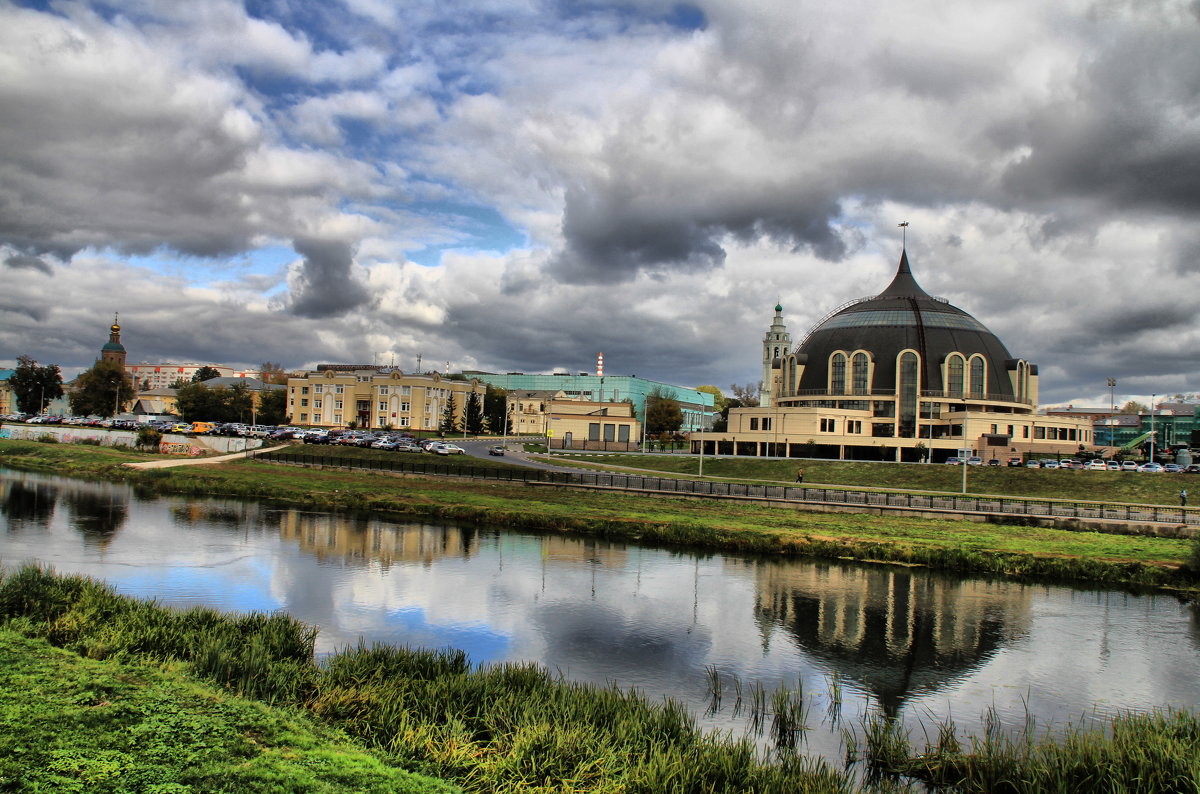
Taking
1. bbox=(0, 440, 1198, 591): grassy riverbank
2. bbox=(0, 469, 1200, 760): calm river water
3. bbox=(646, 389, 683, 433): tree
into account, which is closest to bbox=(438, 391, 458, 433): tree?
bbox=(646, 389, 683, 433): tree

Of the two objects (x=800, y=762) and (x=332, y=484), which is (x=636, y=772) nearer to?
(x=800, y=762)

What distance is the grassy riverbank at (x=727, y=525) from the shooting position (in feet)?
103

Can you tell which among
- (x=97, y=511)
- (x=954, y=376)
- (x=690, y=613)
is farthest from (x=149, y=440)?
(x=954, y=376)

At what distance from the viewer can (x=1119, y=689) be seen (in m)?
17.4

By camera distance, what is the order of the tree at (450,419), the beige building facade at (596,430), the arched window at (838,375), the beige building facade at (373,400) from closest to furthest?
the beige building facade at (596,430)
the arched window at (838,375)
the tree at (450,419)
the beige building facade at (373,400)

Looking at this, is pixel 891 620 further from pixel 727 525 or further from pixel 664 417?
pixel 664 417

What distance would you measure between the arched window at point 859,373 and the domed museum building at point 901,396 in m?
0.12

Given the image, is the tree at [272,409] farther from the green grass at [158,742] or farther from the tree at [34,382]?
the green grass at [158,742]

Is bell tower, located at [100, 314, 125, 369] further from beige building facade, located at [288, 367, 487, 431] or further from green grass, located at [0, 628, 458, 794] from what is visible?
green grass, located at [0, 628, 458, 794]

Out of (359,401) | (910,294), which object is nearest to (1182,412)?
(910,294)

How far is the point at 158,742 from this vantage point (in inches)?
Result: 386

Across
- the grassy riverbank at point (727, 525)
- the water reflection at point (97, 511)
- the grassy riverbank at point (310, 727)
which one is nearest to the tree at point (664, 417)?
the grassy riverbank at point (727, 525)

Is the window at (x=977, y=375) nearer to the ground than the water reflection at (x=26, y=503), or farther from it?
farther from it

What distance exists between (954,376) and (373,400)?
87427mm
